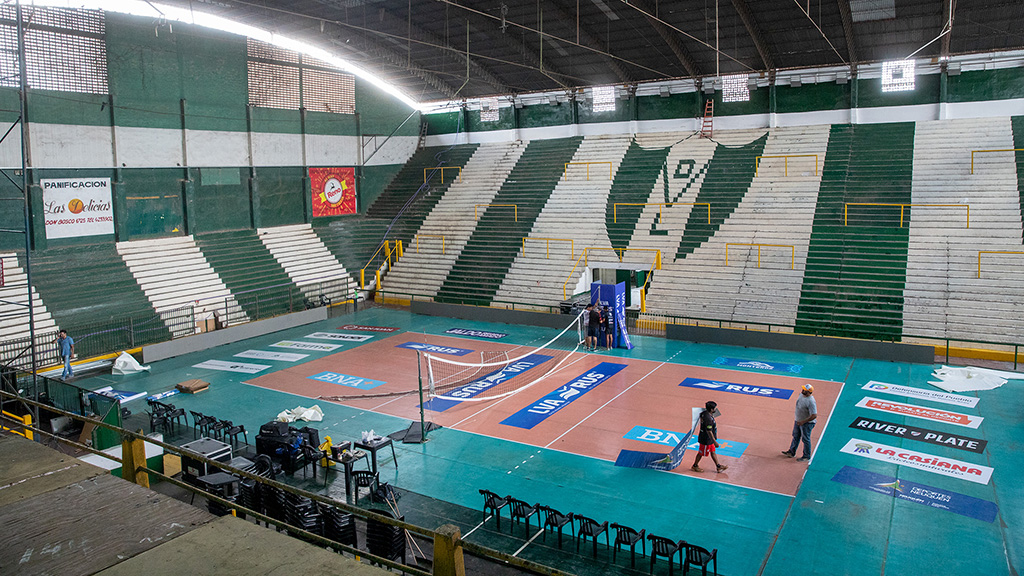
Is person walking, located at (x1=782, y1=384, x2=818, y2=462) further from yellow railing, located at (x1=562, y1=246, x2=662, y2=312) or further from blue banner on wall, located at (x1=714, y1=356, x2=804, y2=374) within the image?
yellow railing, located at (x1=562, y1=246, x2=662, y2=312)

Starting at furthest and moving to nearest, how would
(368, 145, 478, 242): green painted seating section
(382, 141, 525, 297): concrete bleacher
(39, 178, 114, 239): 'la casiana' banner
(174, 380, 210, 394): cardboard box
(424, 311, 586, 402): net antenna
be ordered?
(368, 145, 478, 242): green painted seating section, (382, 141, 525, 297): concrete bleacher, (39, 178, 114, 239): 'la casiana' banner, (174, 380, 210, 394): cardboard box, (424, 311, 586, 402): net antenna


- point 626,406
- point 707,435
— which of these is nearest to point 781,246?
point 626,406

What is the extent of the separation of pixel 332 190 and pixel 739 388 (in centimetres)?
2453

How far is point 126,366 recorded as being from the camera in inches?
→ 863

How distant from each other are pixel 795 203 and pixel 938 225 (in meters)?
5.31

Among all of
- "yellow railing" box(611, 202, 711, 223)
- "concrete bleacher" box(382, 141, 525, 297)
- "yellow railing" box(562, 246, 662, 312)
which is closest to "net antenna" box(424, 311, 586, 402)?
"yellow railing" box(562, 246, 662, 312)

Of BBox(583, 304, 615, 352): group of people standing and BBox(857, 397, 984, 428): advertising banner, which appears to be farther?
BBox(583, 304, 615, 352): group of people standing

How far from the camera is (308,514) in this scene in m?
10.1

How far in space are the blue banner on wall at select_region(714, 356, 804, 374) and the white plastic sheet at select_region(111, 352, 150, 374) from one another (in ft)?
60.0

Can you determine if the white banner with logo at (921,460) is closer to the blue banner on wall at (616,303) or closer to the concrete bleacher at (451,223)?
the blue banner on wall at (616,303)

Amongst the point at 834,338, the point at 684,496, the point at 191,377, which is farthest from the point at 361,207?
the point at 684,496

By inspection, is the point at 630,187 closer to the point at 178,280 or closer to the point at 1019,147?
the point at 1019,147

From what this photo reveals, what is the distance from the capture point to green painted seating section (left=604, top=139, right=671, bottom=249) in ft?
101

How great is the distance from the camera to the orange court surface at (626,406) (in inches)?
570
